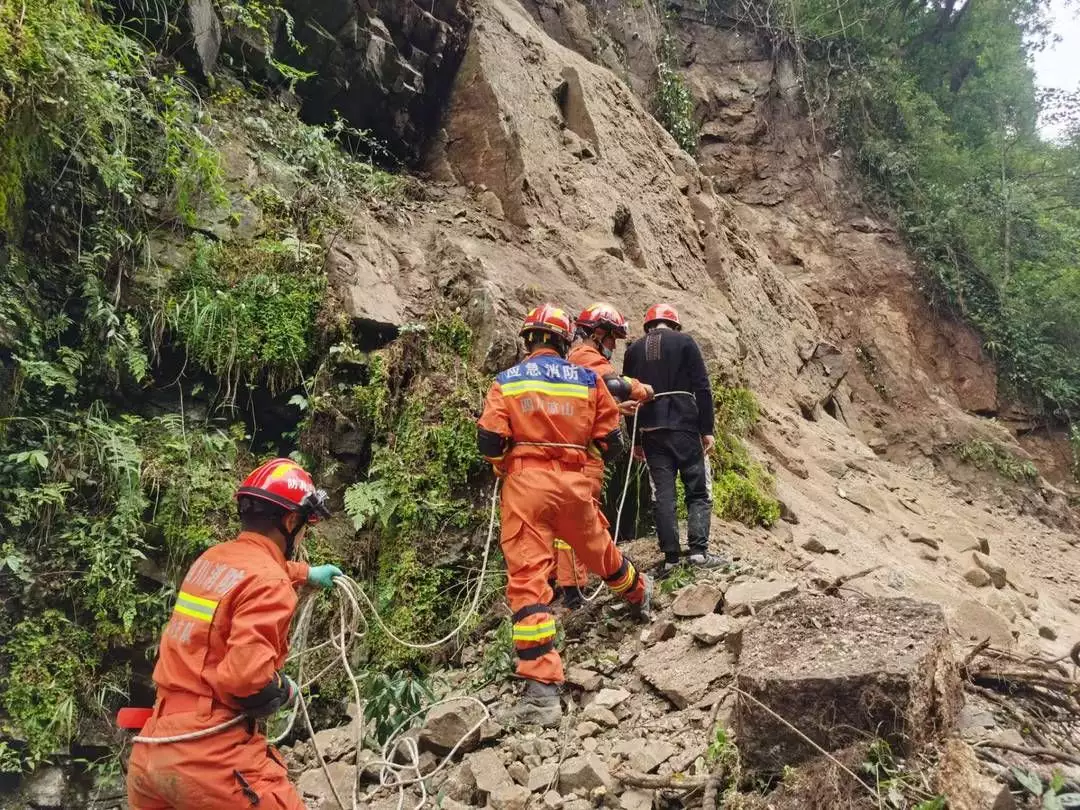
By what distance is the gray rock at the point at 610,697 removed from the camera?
3.61 metres

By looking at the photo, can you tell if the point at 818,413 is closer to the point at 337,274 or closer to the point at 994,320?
the point at 994,320

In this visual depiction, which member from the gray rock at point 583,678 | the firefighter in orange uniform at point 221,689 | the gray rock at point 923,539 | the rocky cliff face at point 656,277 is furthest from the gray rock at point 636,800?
the gray rock at point 923,539

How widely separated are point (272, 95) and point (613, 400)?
17.3 ft

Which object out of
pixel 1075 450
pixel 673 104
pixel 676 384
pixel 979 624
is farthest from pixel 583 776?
pixel 1075 450

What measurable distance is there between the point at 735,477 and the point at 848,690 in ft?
12.2

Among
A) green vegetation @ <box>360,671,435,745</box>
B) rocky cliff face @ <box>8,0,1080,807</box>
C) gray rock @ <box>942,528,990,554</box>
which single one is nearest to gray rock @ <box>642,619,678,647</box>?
rocky cliff face @ <box>8,0,1080,807</box>

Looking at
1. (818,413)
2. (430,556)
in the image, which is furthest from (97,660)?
(818,413)

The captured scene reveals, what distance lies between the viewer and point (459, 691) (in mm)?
4176

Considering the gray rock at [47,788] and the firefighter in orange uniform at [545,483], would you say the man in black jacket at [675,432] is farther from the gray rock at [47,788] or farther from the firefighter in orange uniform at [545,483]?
the gray rock at [47,788]

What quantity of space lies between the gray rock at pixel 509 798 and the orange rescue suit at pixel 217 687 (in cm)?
80

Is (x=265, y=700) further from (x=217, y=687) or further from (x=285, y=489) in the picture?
(x=285, y=489)

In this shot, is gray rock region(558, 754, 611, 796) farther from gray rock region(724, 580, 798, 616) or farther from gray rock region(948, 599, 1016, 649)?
gray rock region(948, 599, 1016, 649)

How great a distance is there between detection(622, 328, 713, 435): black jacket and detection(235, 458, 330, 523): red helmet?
2.78 m

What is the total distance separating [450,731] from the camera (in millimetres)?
3551
